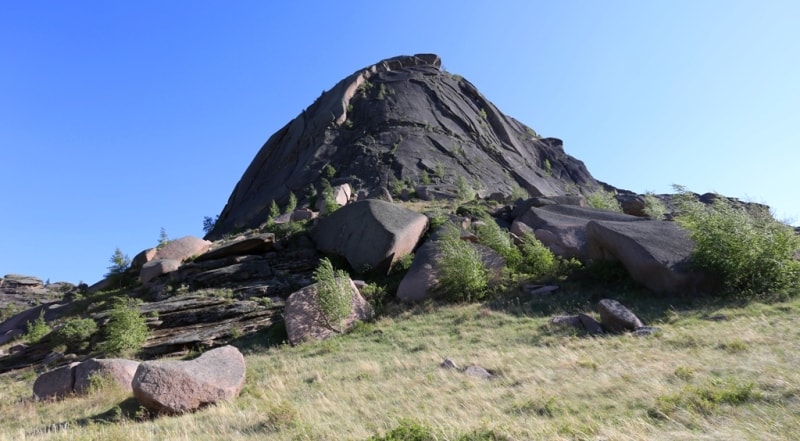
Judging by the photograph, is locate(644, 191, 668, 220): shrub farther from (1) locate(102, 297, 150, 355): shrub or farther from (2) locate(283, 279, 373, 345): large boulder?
(1) locate(102, 297, 150, 355): shrub

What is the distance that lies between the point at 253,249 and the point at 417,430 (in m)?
24.5

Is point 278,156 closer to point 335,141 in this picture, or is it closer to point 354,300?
point 335,141

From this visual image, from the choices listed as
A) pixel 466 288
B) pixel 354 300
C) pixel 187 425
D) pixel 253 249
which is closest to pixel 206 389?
pixel 187 425

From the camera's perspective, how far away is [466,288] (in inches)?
814

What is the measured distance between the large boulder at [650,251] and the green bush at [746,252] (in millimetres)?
673

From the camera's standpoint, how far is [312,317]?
19.6 meters

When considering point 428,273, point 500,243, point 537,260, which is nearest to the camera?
point 428,273

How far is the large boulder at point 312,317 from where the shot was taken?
19.0 meters

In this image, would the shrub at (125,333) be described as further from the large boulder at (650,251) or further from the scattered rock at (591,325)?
the large boulder at (650,251)

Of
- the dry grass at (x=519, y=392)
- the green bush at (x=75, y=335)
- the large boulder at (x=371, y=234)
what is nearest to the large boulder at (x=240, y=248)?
the large boulder at (x=371, y=234)

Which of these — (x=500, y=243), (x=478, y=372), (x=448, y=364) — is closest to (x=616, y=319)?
(x=478, y=372)

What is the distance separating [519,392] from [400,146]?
48304 millimetres

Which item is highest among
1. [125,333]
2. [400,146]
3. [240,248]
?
[400,146]

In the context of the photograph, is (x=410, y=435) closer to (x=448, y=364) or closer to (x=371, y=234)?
(x=448, y=364)
